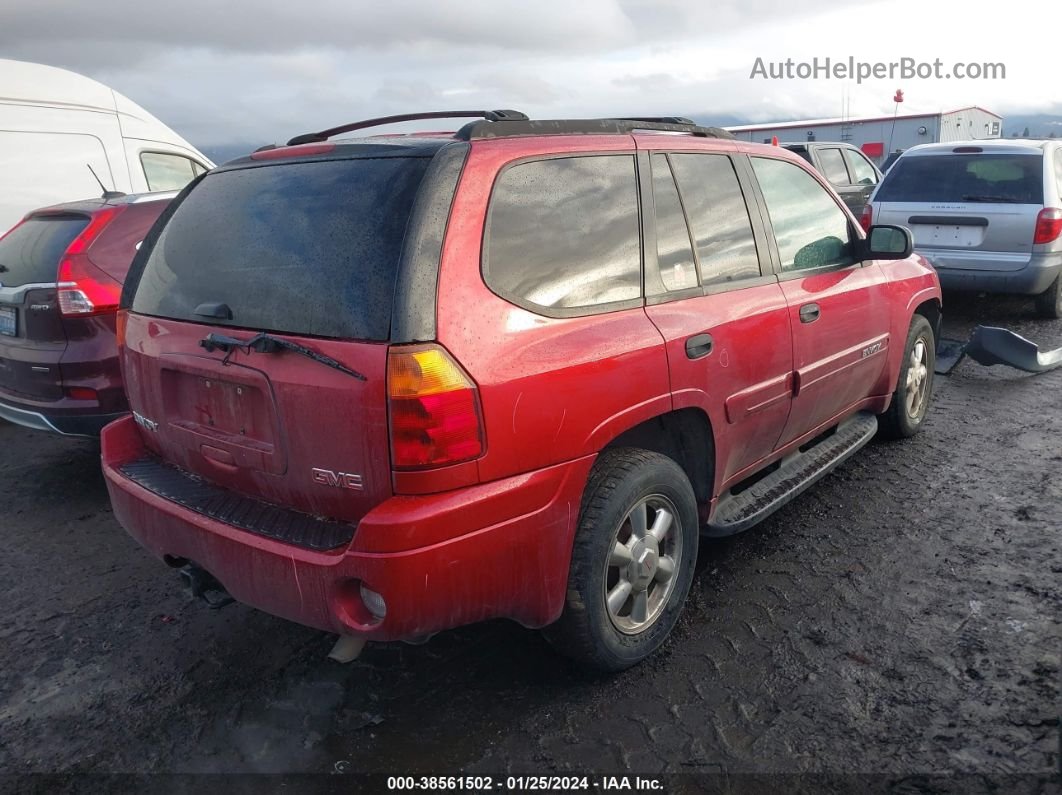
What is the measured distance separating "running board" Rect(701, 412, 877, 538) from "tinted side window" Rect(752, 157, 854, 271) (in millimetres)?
900

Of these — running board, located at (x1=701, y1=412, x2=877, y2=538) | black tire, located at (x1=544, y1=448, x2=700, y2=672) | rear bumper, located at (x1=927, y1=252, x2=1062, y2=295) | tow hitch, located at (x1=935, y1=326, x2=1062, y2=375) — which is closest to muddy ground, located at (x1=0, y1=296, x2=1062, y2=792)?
black tire, located at (x1=544, y1=448, x2=700, y2=672)

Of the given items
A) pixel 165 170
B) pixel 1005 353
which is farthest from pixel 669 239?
pixel 165 170

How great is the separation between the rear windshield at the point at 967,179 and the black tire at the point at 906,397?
→ 11.2ft

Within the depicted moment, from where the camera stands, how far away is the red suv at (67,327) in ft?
14.6

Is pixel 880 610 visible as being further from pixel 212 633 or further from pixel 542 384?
pixel 212 633

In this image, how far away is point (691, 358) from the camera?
2.90 metres

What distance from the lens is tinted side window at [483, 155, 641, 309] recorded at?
244 cm

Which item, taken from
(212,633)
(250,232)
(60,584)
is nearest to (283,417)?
(250,232)

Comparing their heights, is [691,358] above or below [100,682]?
above

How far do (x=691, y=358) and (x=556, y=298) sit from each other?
0.63m

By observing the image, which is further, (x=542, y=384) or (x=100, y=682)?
(x=100, y=682)

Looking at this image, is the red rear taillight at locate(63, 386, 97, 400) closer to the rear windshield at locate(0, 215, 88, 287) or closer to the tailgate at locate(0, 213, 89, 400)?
the tailgate at locate(0, 213, 89, 400)

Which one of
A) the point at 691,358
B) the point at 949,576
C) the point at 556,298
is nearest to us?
the point at 556,298

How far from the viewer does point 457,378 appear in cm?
222
